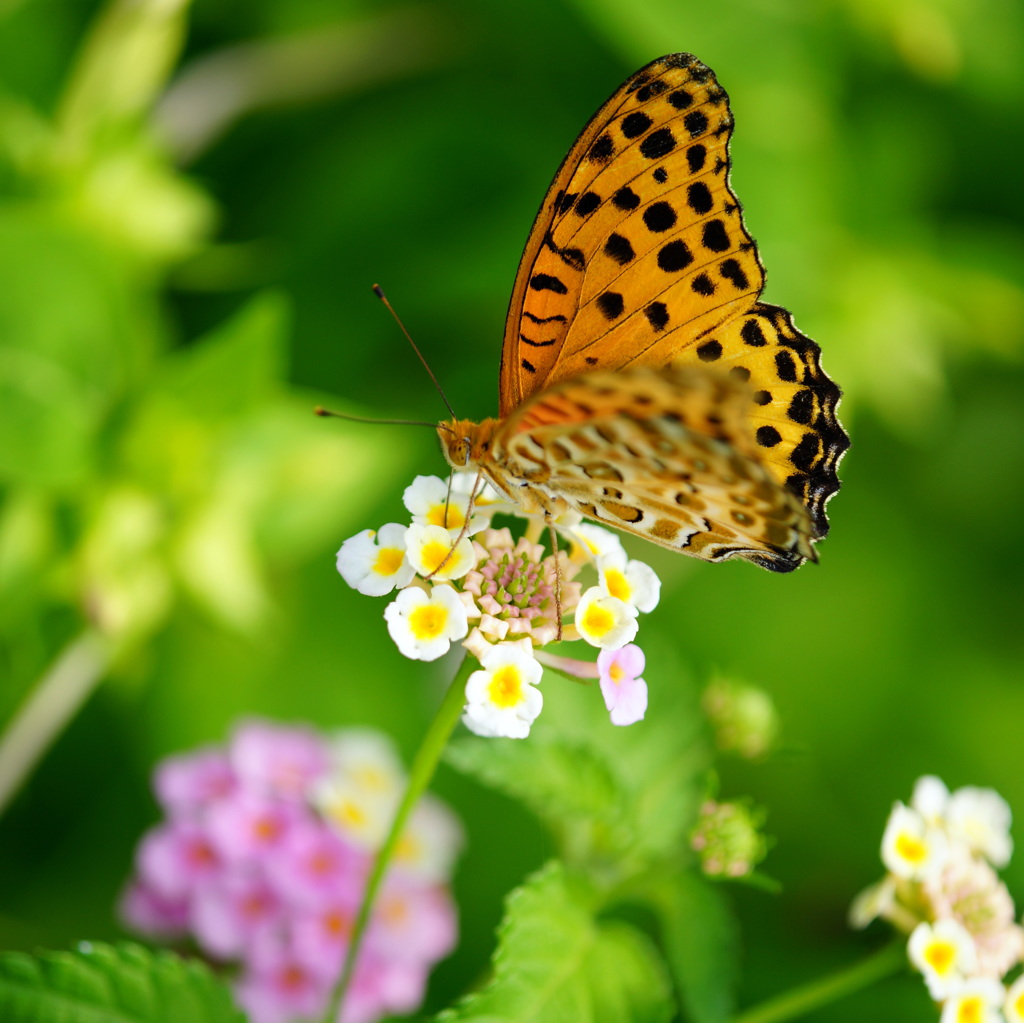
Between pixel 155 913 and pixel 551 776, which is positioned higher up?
pixel 551 776

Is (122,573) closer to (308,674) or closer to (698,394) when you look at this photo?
(308,674)

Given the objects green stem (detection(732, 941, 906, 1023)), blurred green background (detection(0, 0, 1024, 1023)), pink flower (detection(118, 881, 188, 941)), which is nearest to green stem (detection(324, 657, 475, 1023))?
green stem (detection(732, 941, 906, 1023))

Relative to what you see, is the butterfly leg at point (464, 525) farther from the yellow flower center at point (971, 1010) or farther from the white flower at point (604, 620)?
the yellow flower center at point (971, 1010)

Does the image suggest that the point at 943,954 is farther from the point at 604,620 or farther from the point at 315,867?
the point at 315,867

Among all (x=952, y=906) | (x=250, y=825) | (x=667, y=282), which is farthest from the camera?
(x=250, y=825)

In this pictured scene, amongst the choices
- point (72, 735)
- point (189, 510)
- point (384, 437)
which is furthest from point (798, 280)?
point (72, 735)

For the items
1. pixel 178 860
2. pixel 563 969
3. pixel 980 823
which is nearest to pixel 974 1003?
pixel 980 823
